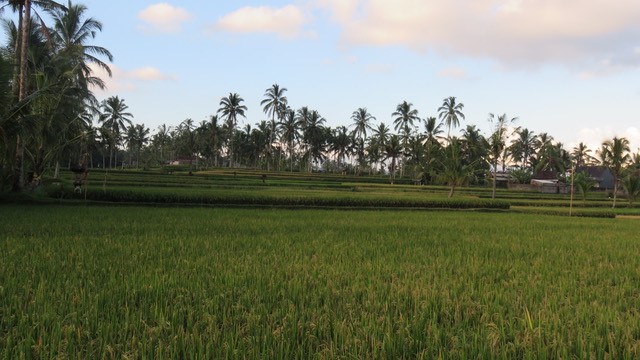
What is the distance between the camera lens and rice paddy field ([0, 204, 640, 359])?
9.92 ft

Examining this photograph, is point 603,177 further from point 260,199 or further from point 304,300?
point 304,300

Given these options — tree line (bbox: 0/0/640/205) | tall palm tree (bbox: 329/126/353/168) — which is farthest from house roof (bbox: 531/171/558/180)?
tall palm tree (bbox: 329/126/353/168)

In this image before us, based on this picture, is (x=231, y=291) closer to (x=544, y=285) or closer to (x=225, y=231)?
(x=544, y=285)

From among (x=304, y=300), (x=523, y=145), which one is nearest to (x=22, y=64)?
(x=304, y=300)

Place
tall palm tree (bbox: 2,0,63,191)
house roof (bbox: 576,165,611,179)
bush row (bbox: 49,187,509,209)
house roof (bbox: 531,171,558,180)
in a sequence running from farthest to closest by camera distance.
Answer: house roof (bbox: 531,171,558,180) < house roof (bbox: 576,165,611,179) < bush row (bbox: 49,187,509,209) < tall palm tree (bbox: 2,0,63,191)

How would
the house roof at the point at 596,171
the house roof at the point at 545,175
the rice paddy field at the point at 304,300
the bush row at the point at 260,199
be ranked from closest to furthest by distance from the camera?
the rice paddy field at the point at 304,300 < the bush row at the point at 260,199 < the house roof at the point at 596,171 < the house roof at the point at 545,175

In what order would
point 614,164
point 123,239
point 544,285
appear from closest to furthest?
1. point 544,285
2. point 123,239
3. point 614,164

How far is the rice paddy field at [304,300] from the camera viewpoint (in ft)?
9.92

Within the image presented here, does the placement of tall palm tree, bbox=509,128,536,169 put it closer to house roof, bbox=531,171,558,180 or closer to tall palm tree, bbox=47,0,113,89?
house roof, bbox=531,171,558,180

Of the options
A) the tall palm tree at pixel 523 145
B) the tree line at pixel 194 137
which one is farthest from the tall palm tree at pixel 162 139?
the tall palm tree at pixel 523 145

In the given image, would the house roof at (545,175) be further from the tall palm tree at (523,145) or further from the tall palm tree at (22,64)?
the tall palm tree at (22,64)

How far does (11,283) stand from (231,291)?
2.20m

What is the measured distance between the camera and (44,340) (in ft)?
9.98

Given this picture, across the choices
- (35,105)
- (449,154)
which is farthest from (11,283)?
(449,154)
